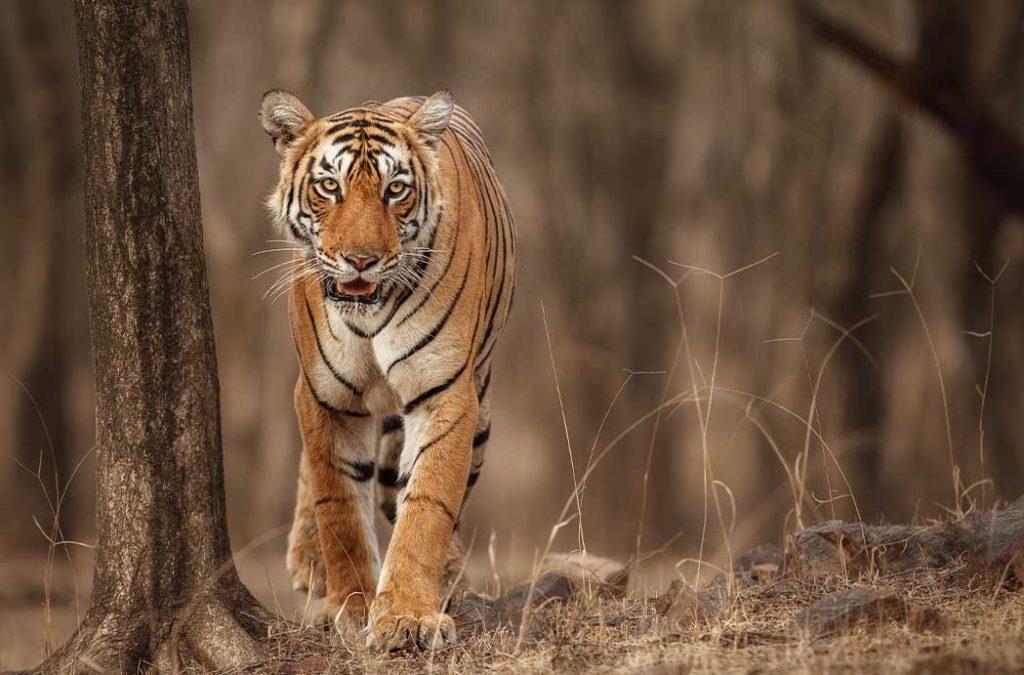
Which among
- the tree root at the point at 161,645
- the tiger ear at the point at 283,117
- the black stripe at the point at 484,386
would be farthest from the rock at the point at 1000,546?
the tiger ear at the point at 283,117

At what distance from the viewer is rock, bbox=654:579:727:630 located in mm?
3457

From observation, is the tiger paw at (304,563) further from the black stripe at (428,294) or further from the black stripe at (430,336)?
the black stripe at (428,294)

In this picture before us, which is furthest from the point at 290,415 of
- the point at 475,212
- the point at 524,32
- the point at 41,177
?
the point at 475,212

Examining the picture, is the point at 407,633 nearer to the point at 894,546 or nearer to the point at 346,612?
the point at 346,612

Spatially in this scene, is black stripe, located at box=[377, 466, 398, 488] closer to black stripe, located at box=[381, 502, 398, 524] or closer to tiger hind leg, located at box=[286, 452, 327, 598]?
black stripe, located at box=[381, 502, 398, 524]

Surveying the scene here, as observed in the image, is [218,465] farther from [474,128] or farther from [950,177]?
[950,177]

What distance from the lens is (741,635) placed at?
319 cm

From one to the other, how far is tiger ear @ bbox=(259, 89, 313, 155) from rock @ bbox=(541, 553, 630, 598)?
54.5 inches

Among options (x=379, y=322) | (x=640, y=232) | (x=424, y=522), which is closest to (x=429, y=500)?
(x=424, y=522)

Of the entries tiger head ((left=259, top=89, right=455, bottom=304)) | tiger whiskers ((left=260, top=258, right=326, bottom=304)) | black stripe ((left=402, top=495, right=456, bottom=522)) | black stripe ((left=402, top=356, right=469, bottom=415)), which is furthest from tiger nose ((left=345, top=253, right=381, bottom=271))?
black stripe ((left=402, top=495, right=456, bottom=522))

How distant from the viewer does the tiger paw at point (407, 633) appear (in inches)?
136

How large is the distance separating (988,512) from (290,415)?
623 centimetres

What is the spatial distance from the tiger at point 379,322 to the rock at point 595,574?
467 millimetres

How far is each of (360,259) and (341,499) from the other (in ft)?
2.46
